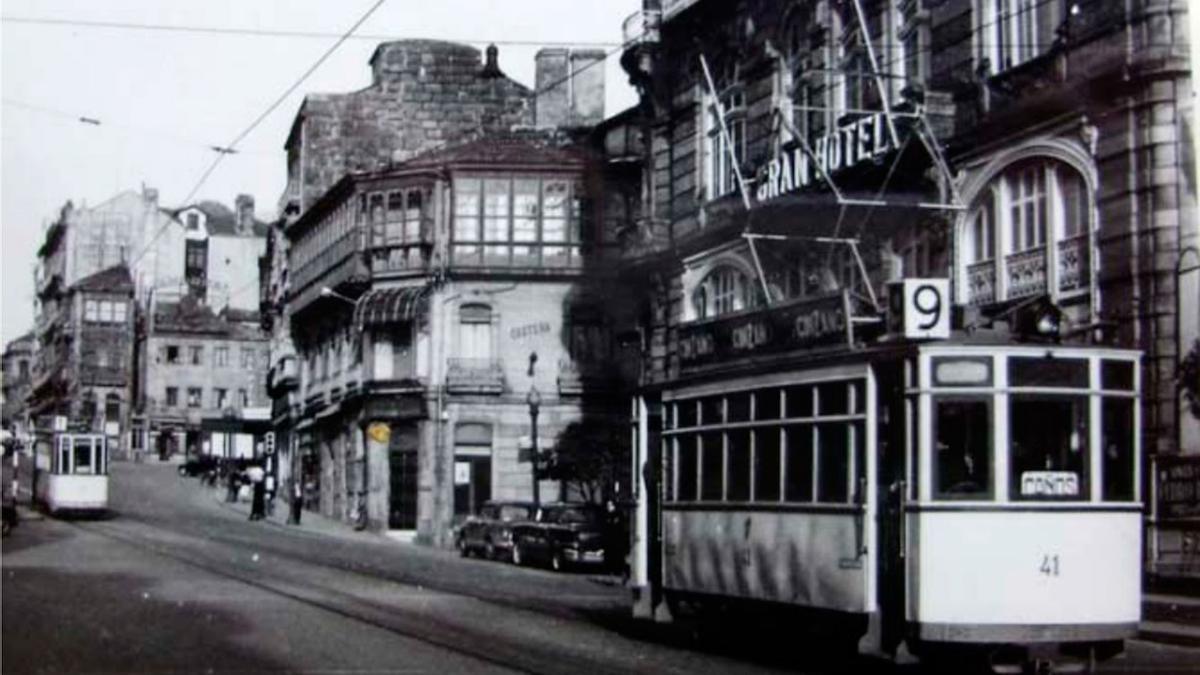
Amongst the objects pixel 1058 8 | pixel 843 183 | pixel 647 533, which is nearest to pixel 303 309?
pixel 843 183

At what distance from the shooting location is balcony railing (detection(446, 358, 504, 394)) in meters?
44.9

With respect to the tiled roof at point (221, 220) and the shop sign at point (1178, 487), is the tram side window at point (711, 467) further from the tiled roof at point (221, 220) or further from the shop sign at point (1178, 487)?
the tiled roof at point (221, 220)

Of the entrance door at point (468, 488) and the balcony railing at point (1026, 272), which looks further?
the entrance door at point (468, 488)

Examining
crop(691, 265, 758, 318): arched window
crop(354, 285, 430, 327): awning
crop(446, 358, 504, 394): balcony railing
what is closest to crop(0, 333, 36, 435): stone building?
crop(354, 285, 430, 327): awning

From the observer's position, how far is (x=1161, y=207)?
66.5 feet

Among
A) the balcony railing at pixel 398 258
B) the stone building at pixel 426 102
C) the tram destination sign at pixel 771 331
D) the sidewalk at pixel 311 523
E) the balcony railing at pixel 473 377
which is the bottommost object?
the sidewalk at pixel 311 523

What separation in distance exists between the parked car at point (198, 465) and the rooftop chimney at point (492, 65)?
28488 mm

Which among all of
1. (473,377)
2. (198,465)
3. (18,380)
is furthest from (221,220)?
(473,377)

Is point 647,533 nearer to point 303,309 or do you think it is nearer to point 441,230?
point 441,230

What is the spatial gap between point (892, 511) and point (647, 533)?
477 centimetres

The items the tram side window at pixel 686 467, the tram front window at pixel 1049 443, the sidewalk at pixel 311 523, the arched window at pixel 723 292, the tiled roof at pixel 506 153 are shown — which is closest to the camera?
the tram front window at pixel 1049 443

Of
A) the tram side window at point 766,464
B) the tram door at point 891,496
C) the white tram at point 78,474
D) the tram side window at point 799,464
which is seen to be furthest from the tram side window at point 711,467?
the white tram at point 78,474

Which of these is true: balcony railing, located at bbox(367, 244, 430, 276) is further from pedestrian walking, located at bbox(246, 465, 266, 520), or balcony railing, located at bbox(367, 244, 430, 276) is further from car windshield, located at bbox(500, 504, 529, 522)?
car windshield, located at bbox(500, 504, 529, 522)

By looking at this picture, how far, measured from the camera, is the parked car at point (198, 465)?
75188 mm
